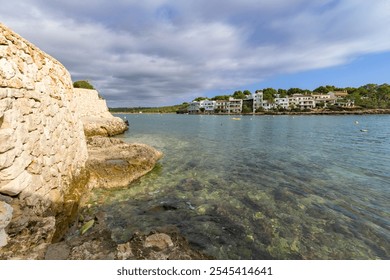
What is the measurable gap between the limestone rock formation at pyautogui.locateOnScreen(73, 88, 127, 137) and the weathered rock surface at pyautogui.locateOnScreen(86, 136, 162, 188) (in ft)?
63.7

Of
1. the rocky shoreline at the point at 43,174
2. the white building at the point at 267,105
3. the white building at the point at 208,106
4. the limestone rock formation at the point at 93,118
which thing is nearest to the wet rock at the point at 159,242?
the rocky shoreline at the point at 43,174

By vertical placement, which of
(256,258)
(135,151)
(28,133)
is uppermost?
(28,133)

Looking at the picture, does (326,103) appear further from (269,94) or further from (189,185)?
(189,185)

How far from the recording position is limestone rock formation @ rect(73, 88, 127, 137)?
99.6 feet

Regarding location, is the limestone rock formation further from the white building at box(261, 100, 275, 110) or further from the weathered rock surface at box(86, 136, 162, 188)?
the white building at box(261, 100, 275, 110)

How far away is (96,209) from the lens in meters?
7.61

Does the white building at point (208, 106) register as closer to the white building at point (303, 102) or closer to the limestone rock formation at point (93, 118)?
the white building at point (303, 102)

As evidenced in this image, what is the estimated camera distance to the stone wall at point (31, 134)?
15.0 ft

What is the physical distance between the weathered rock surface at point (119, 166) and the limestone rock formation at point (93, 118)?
19.4 meters

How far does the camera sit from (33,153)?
5.45 metres

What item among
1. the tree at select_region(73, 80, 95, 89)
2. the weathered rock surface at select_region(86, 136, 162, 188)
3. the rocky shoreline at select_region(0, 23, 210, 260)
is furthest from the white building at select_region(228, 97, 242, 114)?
the rocky shoreline at select_region(0, 23, 210, 260)
